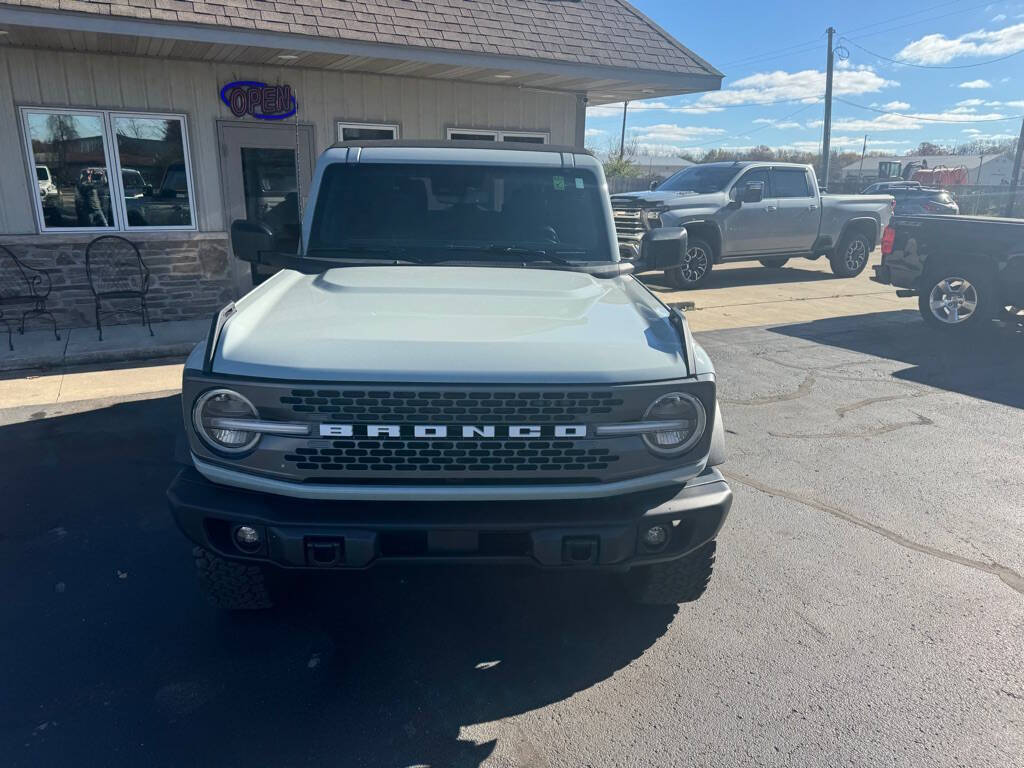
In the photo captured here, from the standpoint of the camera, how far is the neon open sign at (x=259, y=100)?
8891mm

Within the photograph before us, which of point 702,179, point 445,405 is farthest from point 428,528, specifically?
point 702,179

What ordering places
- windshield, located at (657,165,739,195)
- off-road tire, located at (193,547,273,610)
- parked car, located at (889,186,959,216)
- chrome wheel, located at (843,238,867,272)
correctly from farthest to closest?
parked car, located at (889,186,959,216) → chrome wheel, located at (843,238,867,272) → windshield, located at (657,165,739,195) → off-road tire, located at (193,547,273,610)

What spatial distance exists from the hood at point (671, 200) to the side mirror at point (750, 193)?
13.4 inches

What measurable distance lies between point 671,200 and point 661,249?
8.90 meters

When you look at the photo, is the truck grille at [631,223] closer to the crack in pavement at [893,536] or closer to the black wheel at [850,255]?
the black wheel at [850,255]

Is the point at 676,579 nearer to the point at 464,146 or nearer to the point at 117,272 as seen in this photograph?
the point at 464,146

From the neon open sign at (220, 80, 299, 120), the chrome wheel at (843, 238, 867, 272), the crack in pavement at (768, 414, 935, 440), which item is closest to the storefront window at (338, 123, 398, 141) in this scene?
the neon open sign at (220, 80, 299, 120)

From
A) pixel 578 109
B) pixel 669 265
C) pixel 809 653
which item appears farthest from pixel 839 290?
pixel 809 653

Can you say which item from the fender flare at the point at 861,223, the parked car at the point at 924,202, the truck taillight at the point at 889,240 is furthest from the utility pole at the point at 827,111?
the truck taillight at the point at 889,240

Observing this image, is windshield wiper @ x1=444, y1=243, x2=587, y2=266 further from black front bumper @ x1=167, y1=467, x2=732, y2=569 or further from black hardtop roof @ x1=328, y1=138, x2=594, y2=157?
black front bumper @ x1=167, y1=467, x2=732, y2=569

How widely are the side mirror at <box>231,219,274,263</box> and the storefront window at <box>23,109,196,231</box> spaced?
18.0 feet

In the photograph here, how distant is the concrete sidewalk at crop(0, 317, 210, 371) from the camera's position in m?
7.23

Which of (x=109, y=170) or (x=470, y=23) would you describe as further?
(x=470, y=23)

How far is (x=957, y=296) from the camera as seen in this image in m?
9.08
